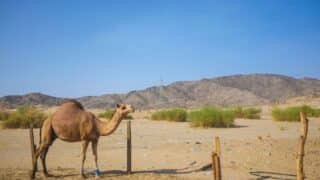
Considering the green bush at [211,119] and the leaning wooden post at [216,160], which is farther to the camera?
the green bush at [211,119]

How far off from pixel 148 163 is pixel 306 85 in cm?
12039

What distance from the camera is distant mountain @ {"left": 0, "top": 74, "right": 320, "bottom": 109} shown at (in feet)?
382

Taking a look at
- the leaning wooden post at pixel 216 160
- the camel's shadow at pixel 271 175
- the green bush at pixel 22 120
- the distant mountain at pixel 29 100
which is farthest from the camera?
the distant mountain at pixel 29 100

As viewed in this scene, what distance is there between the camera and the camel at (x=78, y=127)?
1262 centimetres

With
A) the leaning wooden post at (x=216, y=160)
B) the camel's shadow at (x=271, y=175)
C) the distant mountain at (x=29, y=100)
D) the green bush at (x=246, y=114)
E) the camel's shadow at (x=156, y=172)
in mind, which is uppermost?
the distant mountain at (x=29, y=100)

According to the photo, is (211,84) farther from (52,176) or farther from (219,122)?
(52,176)

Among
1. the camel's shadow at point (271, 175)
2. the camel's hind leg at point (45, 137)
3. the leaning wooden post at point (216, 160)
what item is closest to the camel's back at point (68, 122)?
the camel's hind leg at point (45, 137)

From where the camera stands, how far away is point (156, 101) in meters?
121

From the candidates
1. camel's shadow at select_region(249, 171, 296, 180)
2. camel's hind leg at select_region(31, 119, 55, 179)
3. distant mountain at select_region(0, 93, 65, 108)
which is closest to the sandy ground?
camel's shadow at select_region(249, 171, 296, 180)

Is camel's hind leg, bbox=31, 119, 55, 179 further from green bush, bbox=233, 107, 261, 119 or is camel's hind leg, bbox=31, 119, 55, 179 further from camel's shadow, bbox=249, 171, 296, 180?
green bush, bbox=233, 107, 261, 119

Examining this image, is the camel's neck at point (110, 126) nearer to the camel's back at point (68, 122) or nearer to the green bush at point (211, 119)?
the camel's back at point (68, 122)

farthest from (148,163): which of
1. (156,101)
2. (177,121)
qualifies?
(156,101)

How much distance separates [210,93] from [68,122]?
366ft

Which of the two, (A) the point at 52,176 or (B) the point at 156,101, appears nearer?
(A) the point at 52,176
